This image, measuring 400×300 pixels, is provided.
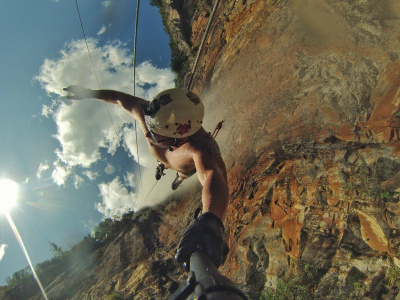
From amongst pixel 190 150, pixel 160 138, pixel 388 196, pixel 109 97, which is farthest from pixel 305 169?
pixel 109 97

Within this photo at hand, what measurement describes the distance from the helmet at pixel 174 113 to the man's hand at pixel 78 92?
1886 millimetres

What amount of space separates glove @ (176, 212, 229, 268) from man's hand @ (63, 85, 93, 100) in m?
3.72

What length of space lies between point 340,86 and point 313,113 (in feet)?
2.74

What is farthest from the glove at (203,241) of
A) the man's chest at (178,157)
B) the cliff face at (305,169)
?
the cliff face at (305,169)

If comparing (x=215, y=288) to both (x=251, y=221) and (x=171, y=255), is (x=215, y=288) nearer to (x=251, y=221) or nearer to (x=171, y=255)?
(x=251, y=221)

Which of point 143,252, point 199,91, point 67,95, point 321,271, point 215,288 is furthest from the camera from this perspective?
point 199,91

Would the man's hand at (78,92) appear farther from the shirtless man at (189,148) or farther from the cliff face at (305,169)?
the cliff face at (305,169)

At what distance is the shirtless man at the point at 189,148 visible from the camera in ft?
5.59

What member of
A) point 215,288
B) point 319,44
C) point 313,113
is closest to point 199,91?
point 319,44

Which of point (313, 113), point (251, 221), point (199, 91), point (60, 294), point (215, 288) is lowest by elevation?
point (215, 288)

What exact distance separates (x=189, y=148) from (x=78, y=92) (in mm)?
2564

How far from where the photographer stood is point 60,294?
8.85 m

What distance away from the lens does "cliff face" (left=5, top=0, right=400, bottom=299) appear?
3.47m

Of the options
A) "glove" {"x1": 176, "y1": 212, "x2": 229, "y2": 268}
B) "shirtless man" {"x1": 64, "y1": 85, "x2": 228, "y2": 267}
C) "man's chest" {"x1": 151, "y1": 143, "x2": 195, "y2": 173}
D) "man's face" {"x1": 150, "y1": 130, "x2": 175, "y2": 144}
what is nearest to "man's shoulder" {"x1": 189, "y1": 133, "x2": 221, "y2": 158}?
"shirtless man" {"x1": 64, "y1": 85, "x2": 228, "y2": 267}
